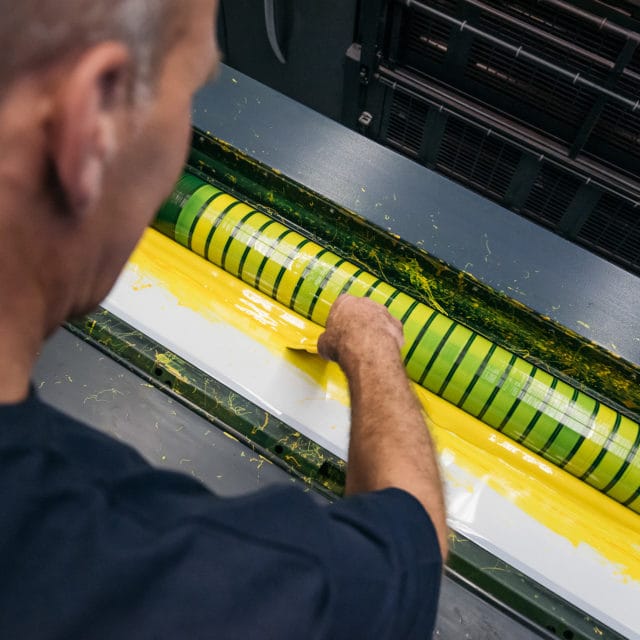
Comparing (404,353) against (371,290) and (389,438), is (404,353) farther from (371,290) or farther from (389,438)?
(389,438)

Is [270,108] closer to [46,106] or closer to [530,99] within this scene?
[530,99]

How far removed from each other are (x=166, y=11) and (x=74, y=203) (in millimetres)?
219

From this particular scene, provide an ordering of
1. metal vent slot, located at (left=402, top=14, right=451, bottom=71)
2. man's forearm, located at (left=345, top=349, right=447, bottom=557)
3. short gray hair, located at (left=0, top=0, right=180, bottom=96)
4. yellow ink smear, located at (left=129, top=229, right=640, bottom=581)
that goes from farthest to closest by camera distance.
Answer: metal vent slot, located at (left=402, top=14, right=451, bottom=71), yellow ink smear, located at (left=129, top=229, right=640, bottom=581), man's forearm, located at (left=345, top=349, right=447, bottom=557), short gray hair, located at (left=0, top=0, right=180, bottom=96)

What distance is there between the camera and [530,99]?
2.76 meters

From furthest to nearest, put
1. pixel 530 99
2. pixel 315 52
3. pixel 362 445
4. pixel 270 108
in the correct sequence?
pixel 315 52
pixel 530 99
pixel 270 108
pixel 362 445

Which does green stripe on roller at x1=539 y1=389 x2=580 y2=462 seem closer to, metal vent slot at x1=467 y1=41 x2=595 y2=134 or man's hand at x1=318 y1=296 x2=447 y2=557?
man's hand at x1=318 y1=296 x2=447 y2=557

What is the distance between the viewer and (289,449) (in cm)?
180

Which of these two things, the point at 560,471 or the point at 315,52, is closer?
the point at 560,471

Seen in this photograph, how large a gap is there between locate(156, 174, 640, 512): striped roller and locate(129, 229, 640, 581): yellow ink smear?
0.12ft

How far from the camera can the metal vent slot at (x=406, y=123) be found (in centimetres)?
320

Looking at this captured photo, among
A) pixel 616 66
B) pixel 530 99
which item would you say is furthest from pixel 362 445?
pixel 530 99

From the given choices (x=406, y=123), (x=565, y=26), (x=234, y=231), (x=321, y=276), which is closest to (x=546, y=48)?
(x=565, y=26)

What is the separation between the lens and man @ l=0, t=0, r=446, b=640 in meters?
0.53

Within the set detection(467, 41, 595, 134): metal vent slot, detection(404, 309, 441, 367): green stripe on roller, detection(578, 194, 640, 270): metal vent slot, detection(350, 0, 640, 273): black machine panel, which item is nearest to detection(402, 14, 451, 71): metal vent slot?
detection(350, 0, 640, 273): black machine panel
